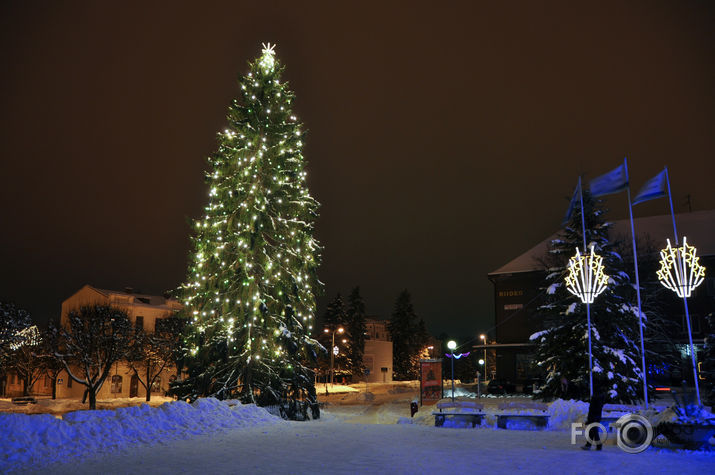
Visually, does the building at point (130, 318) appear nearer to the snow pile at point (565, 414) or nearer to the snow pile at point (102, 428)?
the snow pile at point (102, 428)

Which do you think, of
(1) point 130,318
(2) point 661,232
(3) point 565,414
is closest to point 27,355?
(1) point 130,318

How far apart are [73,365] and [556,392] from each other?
45.6 meters

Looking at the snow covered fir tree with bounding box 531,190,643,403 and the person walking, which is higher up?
the snow covered fir tree with bounding box 531,190,643,403

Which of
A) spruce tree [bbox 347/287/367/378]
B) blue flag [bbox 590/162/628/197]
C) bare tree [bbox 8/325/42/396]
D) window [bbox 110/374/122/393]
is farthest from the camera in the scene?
spruce tree [bbox 347/287/367/378]

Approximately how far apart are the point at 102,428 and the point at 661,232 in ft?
152

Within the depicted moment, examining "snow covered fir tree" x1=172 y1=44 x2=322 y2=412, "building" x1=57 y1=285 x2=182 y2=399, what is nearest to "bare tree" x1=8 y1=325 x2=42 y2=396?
"building" x1=57 y1=285 x2=182 y2=399

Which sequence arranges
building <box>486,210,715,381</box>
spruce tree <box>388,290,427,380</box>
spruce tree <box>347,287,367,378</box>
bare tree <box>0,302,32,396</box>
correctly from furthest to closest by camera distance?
spruce tree <box>388,290,427,380</box>, spruce tree <box>347,287,367,378</box>, bare tree <box>0,302,32,396</box>, building <box>486,210,715,381</box>

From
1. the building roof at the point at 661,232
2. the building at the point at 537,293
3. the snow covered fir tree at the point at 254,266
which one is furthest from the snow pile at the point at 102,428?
the building roof at the point at 661,232

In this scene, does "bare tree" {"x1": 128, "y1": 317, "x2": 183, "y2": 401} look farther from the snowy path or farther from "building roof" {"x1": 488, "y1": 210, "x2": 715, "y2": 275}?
the snowy path

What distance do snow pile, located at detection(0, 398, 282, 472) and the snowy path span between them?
57 centimetres

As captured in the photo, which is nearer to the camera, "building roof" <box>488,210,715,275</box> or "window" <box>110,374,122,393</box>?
"building roof" <box>488,210,715,275</box>

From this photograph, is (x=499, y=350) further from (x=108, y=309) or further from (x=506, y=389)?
(x=108, y=309)

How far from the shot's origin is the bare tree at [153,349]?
48.9m

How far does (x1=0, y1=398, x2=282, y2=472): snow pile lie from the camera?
10.7m
